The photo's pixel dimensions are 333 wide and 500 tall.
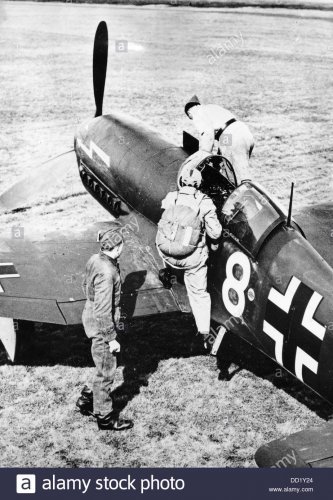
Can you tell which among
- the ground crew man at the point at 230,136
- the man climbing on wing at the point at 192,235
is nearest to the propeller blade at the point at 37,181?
the ground crew man at the point at 230,136

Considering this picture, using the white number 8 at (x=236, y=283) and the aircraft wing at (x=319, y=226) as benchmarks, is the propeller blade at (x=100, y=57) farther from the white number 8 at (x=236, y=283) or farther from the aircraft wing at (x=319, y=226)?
the white number 8 at (x=236, y=283)

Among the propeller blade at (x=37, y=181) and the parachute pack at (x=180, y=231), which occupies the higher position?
the parachute pack at (x=180, y=231)

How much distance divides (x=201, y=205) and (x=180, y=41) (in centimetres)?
2298

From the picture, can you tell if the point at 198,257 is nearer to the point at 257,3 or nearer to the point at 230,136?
the point at 230,136

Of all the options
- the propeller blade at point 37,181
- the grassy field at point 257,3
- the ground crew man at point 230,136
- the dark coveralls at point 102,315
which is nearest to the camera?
the dark coveralls at point 102,315

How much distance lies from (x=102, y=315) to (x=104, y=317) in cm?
3

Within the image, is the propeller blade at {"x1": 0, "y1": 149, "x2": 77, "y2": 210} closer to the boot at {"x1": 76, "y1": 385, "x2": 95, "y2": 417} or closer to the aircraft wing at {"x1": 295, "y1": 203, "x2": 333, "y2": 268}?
the aircraft wing at {"x1": 295, "y1": 203, "x2": 333, "y2": 268}

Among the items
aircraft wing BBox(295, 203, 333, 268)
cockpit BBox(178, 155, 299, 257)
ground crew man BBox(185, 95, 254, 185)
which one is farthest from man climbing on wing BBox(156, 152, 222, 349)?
ground crew man BBox(185, 95, 254, 185)

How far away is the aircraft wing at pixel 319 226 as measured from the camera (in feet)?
22.1

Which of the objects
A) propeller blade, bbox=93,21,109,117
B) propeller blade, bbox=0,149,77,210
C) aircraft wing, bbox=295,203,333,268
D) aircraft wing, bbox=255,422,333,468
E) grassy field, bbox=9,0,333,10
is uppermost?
propeller blade, bbox=93,21,109,117

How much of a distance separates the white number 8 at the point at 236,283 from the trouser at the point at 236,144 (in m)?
2.82

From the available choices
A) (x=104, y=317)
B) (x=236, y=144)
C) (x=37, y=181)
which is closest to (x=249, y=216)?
(x=104, y=317)

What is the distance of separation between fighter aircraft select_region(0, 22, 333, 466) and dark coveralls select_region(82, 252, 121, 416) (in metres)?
0.59

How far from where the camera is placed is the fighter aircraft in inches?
185
